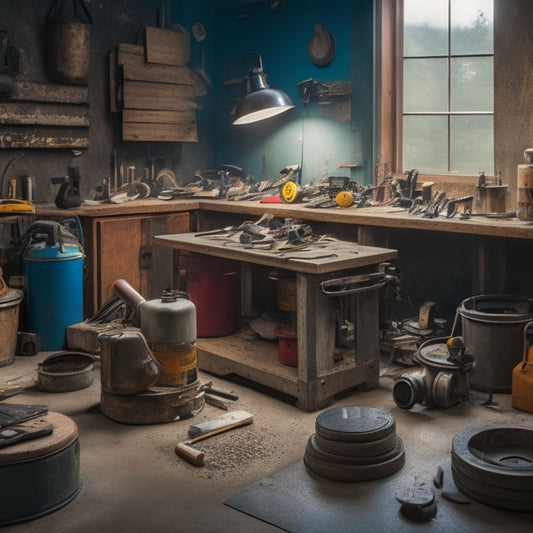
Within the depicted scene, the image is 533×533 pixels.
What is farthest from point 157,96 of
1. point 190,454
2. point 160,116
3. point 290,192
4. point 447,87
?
point 190,454

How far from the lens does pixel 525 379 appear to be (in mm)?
4023

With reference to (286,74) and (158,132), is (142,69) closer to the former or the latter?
(158,132)

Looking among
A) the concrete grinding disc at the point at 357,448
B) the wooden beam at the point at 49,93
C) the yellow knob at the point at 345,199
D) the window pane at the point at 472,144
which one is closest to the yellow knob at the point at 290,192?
the yellow knob at the point at 345,199

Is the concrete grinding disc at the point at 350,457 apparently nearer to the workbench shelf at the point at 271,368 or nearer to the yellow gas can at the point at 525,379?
the workbench shelf at the point at 271,368

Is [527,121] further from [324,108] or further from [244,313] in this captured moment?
[244,313]

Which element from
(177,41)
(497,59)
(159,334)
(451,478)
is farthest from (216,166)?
(451,478)

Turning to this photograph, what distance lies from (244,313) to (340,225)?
92cm

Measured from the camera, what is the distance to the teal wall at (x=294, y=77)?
6.03 meters

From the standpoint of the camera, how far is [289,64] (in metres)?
6.54

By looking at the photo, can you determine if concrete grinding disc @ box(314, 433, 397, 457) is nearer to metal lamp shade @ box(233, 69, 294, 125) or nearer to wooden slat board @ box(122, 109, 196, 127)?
metal lamp shade @ box(233, 69, 294, 125)

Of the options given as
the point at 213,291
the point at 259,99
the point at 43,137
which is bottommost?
the point at 213,291

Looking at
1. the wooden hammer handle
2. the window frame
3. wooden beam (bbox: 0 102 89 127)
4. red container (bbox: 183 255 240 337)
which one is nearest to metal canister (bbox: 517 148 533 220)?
the window frame

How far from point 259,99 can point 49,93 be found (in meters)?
1.65

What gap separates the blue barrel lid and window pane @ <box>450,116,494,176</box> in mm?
2860
